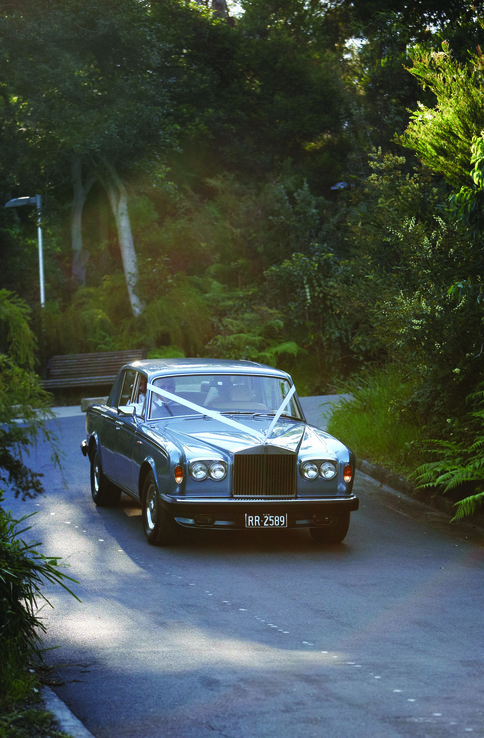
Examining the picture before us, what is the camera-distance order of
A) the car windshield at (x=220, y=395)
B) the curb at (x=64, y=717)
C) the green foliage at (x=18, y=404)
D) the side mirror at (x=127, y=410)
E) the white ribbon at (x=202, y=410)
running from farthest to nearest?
1. the side mirror at (x=127, y=410)
2. the car windshield at (x=220, y=395)
3. the white ribbon at (x=202, y=410)
4. the green foliage at (x=18, y=404)
5. the curb at (x=64, y=717)

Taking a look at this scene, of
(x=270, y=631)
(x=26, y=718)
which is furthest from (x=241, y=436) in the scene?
(x=26, y=718)

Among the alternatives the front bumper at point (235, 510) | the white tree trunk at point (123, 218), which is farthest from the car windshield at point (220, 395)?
the white tree trunk at point (123, 218)

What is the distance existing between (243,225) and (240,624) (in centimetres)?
2687

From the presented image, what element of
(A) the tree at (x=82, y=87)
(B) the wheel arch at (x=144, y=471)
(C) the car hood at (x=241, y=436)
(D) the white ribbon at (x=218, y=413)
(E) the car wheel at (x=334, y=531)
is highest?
(A) the tree at (x=82, y=87)

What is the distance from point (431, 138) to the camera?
35.2 ft

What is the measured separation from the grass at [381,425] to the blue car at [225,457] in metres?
2.69

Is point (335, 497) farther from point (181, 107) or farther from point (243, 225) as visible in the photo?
point (181, 107)

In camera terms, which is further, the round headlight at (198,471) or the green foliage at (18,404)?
the round headlight at (198,471)

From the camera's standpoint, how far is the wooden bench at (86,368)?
A: 25.9m

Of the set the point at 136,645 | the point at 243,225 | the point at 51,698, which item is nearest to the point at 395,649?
the point at 136,645

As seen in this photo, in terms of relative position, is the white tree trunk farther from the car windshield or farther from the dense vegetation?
the car windshield

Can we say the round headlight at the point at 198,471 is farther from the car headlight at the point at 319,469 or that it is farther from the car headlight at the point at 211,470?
the car headlight at the point at 319,469

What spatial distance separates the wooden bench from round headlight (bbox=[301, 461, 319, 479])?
17.2 m

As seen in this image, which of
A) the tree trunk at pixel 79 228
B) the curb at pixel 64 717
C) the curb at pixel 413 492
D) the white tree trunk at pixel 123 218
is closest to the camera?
the curb at pixel 64 717
